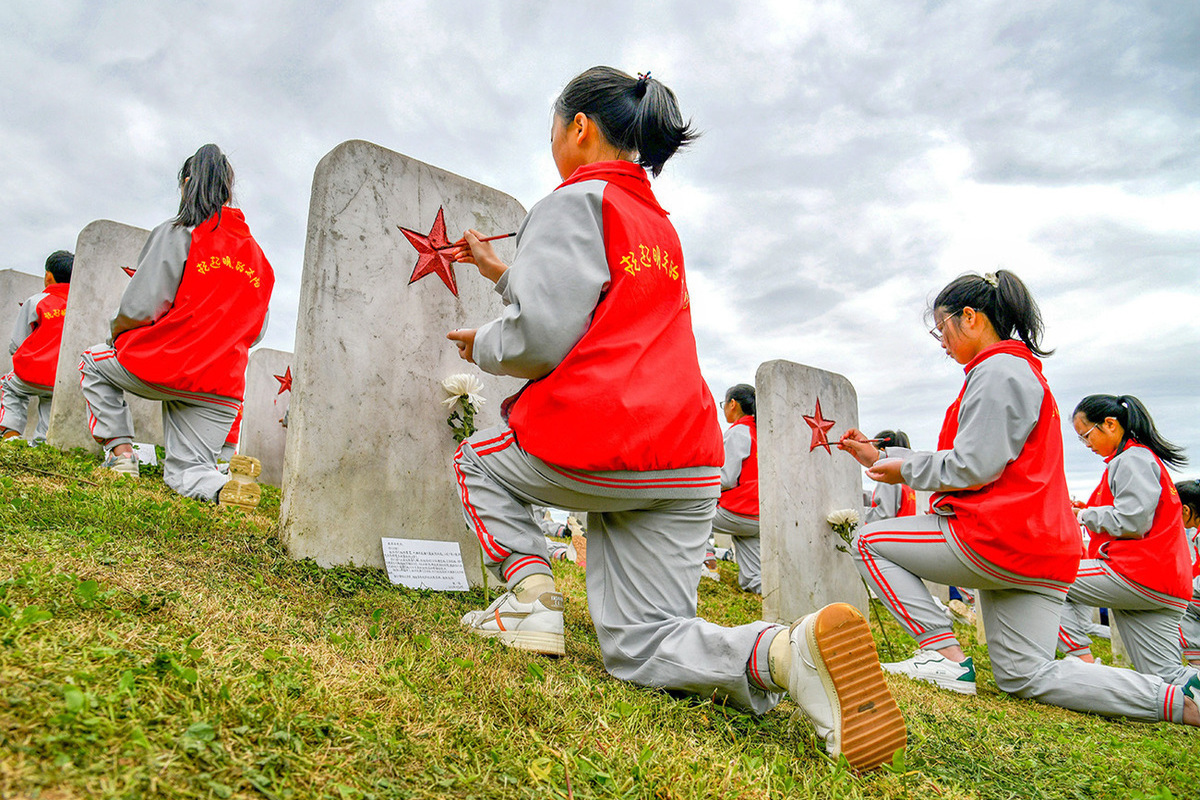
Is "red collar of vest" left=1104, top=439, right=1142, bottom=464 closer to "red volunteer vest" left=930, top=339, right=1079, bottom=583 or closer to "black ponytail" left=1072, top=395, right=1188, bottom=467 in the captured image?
"black ponytail" left=1072, top=395, right=1188, bottom=467

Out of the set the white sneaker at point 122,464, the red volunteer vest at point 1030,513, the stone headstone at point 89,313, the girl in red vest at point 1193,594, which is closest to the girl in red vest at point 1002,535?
the red volunteer vest at point 1030,513

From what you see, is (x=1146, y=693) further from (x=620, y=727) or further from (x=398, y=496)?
(x=398, y=496)

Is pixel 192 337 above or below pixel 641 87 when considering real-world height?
below

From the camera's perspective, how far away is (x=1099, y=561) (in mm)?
4859

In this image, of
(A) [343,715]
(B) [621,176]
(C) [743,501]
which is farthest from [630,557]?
(C) [743,501]

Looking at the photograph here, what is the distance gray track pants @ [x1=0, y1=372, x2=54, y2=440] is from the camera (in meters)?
6.67

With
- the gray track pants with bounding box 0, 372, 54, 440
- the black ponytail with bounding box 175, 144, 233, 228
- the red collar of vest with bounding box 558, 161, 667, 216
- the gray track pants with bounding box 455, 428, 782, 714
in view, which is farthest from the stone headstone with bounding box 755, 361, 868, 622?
the gray track pants with bounding box 0, 372, 54, 440

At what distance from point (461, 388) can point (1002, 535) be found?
2531 mm

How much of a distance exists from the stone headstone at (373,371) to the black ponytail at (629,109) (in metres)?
1.23

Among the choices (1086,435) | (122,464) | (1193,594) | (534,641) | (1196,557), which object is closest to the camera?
(534,641)

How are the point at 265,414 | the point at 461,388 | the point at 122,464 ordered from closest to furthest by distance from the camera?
the point at 461,388 → the point at 122,464 → the point at 265,414

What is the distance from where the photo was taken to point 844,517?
5.65 meters

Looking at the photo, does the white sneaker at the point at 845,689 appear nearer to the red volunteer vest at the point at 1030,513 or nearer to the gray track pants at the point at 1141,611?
the red volunteer vest at the point at 1030,513

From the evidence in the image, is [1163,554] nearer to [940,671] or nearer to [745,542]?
[940,671]
